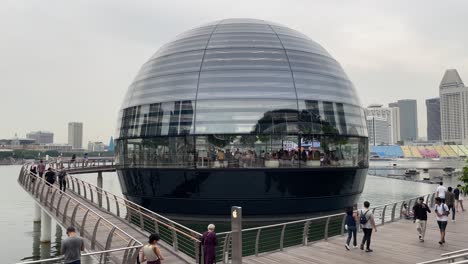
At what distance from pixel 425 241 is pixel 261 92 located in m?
15.4

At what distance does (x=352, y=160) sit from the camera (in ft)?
98.0

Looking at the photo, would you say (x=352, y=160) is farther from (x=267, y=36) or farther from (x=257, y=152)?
(x=267, y=36)

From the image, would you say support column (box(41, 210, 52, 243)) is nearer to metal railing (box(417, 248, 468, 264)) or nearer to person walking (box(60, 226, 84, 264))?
person walking (box(60, 226, 84, 264))

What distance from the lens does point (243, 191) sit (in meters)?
25.7

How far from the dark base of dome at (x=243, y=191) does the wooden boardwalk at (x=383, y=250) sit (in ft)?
29.6

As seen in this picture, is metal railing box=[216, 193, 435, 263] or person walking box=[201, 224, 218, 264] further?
metal railing box=[216, 193, 435, 263]

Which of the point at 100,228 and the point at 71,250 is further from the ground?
the point at 71,250

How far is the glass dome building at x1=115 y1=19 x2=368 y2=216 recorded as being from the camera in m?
26.1

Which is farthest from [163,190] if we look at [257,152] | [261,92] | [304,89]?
[304,89]

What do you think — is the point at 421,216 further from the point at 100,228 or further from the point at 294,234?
the point at 100,228

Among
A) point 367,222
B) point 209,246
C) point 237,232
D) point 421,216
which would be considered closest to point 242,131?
point 421,216

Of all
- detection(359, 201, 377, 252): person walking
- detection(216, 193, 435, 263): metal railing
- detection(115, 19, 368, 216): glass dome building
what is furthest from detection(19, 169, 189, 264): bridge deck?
detection(115, 19, 368, 216): glass dome building

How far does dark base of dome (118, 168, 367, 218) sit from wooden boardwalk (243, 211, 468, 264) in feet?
29.6

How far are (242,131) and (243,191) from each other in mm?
3944
